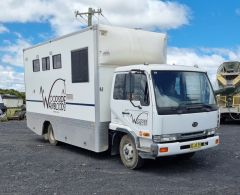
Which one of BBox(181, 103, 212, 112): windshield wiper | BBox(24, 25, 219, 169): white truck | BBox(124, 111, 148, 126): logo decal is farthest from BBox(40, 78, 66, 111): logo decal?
BBox(181, 103, 212, 112): windshield wiper

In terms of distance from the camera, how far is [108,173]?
7934 mm

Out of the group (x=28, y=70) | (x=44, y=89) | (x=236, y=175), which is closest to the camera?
(x=236, y=175)

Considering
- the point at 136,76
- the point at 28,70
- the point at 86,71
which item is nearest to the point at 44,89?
the point at 28,70

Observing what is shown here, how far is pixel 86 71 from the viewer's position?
29.5ft

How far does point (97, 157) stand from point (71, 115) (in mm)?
1361

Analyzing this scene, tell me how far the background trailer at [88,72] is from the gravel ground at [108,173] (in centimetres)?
64

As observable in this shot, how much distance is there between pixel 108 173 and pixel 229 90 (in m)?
11.3

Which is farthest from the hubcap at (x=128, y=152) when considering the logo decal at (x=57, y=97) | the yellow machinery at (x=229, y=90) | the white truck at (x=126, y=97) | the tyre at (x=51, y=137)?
the yellow machinery at (x=229, y=90)

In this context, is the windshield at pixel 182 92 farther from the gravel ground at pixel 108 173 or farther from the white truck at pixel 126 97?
the gravel ground at pixel 108 173

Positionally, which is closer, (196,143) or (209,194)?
(209,194)

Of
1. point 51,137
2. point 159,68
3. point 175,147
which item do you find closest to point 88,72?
point 159,68

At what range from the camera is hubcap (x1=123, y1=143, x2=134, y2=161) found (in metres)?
8.16

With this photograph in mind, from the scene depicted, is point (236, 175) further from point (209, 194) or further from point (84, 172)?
point (84, 172)

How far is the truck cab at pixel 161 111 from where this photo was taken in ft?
24.0
